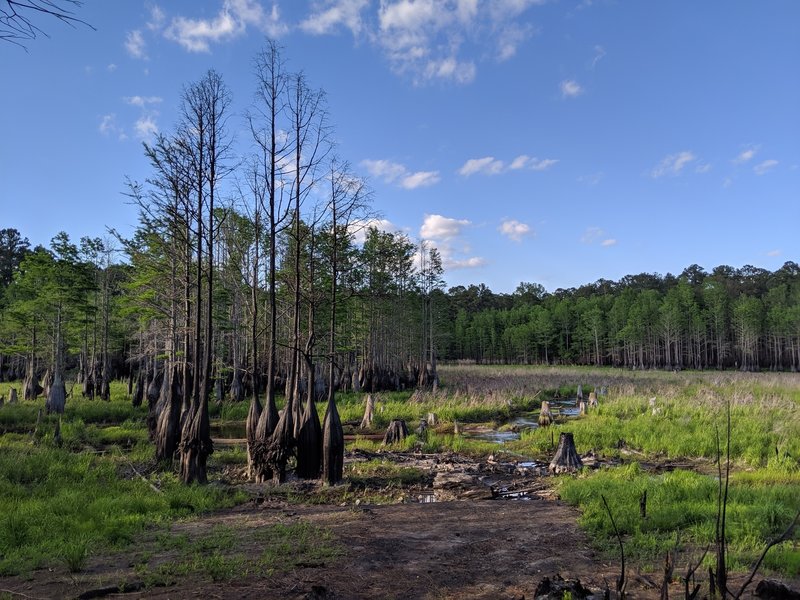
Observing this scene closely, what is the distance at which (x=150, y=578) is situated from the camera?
5137 millimetres

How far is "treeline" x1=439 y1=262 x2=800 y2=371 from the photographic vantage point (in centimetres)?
6291

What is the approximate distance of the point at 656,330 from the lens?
65.4 m

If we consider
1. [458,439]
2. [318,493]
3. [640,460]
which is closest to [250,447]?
[318,493]

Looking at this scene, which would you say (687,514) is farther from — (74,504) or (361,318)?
(361,318)

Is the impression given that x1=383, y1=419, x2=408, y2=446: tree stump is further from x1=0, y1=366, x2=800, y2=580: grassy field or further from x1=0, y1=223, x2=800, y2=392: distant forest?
x1=0, y1=223, x2=800, y2=392: distant forest

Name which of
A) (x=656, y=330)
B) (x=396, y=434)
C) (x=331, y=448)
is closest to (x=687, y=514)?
(x=331, y=448)

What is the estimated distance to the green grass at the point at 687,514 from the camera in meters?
5.95

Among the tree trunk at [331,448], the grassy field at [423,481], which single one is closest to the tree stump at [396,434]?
the grassy field at [423,481]

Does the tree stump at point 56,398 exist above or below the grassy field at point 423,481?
above

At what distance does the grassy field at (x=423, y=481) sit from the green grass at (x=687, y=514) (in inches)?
0.9

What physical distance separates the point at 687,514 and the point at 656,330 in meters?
64.7

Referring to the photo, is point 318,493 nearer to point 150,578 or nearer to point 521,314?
point 150,578

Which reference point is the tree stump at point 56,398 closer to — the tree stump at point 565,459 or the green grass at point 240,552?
the green grass at point 240,552

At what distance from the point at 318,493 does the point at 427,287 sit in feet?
99.5
